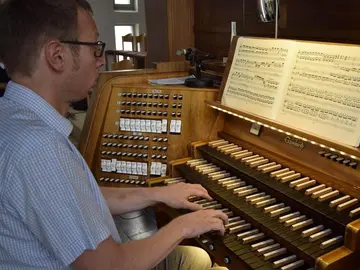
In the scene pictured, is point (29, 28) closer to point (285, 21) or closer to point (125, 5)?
point (285, 21)

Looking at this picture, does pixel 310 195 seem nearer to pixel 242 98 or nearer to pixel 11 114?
pixel 242 98

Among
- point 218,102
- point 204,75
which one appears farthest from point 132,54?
point 218,102

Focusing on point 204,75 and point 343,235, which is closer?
point 343,235

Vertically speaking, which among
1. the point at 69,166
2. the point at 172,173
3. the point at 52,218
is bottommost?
the point at 172,173

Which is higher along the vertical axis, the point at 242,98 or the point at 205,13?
the point at 205,13

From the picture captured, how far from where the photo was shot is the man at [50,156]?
0.90 meters

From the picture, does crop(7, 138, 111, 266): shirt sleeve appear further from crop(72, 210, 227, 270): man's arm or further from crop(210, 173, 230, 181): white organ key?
crop(210, 173, 230, 181): white organ key

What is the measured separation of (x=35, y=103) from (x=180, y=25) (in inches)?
74.9

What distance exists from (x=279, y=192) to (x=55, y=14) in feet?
3.27

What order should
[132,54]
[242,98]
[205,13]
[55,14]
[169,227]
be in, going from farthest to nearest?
[132,54] < [205,13] < [242,98] < [169,227] < [55,14]

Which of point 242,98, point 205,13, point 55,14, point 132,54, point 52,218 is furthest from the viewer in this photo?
point 132,54

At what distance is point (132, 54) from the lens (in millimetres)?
3537

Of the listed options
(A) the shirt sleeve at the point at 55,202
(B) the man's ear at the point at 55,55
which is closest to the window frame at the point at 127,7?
(B) the man's ear at the point at 55,55

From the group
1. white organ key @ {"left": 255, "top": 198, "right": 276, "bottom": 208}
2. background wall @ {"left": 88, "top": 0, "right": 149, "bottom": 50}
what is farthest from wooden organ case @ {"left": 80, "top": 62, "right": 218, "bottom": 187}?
background wall @ {"left": 88, "top": 0, "right": 149, "bottom": 50}
